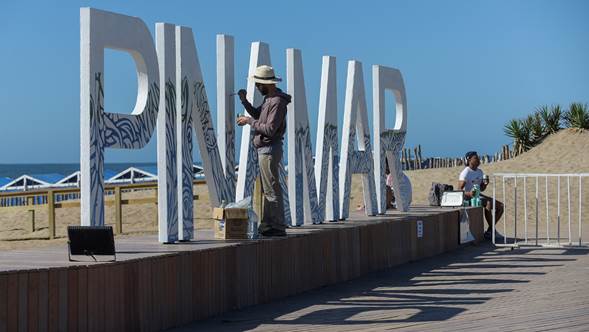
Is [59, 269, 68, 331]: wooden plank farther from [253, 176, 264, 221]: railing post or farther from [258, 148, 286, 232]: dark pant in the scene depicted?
[253, 176, 264, 221]: railing post

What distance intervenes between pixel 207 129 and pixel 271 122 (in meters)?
0.79

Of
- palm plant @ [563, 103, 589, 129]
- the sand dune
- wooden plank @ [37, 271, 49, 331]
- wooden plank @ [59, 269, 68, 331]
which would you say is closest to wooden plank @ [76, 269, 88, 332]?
wooden plank @ [59, 269, 68, 331]

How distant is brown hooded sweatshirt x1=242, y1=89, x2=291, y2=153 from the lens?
12.2 meters

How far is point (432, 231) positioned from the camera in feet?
57.9

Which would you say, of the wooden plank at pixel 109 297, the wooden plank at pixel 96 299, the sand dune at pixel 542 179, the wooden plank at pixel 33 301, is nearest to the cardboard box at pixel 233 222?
the wooden plank at pixel 109 297

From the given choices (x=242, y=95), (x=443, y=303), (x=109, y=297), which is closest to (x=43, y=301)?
(x=109, y=297)

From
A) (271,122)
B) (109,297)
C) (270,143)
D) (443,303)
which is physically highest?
(271,122)

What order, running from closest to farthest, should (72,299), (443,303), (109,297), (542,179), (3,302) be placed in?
(3,302) → (72,299) → (109,297) → (443,303) → (542,179)

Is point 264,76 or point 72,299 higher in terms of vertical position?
point 264,76

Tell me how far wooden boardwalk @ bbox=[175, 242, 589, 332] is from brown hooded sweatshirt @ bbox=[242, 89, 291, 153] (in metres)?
1.74

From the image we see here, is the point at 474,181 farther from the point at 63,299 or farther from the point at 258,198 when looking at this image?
the point at 63,299

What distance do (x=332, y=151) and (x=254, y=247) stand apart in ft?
15.3

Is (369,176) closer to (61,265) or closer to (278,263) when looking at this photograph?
(278,263)

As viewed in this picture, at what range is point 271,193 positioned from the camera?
1234 cm
